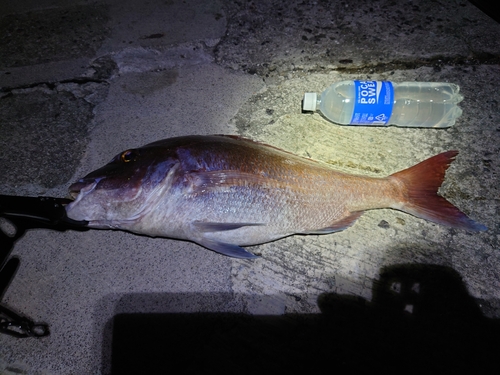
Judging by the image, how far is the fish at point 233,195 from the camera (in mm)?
1864

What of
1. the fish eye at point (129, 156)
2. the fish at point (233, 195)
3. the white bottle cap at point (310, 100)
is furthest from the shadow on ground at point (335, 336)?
the white bottle cap at point (310, 100)

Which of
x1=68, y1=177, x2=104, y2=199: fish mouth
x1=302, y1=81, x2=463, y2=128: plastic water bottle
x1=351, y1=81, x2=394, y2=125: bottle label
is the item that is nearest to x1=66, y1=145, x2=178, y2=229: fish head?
x1=68, y1=177, x2=104, y2=199: fish mouth

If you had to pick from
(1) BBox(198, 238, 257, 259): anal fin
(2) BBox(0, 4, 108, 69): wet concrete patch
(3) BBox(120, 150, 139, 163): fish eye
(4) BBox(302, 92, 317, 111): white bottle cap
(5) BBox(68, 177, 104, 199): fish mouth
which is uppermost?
(2) BBox(0, 4, 108, 69): wet concrete patch

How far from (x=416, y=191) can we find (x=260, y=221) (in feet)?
3.86

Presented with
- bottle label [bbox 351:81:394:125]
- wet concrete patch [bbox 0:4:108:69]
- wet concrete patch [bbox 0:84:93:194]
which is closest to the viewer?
bottle label [bbox 351:81:394:125]

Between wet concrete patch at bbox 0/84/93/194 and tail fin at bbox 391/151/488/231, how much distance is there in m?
2.84

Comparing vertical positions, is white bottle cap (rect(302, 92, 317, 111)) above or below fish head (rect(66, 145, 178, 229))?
above

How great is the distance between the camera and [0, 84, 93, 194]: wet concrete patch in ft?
8.43

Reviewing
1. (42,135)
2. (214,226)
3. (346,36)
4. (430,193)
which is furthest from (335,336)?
(42,135)

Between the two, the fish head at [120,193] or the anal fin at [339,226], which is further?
the anal fin at [339,226]

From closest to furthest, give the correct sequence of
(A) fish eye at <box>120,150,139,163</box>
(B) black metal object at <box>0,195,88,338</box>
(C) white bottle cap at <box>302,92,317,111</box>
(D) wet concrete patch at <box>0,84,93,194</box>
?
(B) black metal object at <box>0,195,88,338</box>
(A) fish eye at <box>120,150,139,163</box>
(C) white bottle cap at <box>302,92,317,111</box>
(D) wet concrete patch at <box>0,84,93,194</box>

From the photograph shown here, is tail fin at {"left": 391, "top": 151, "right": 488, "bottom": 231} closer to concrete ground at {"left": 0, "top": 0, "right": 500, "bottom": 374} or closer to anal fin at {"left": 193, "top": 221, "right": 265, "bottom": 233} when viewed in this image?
concrete ground at {"left": 0, "top": 0, "right": 500, "bottom": 374}

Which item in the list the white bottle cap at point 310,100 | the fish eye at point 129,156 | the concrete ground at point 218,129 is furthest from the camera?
the white bottle cap at point 310,100

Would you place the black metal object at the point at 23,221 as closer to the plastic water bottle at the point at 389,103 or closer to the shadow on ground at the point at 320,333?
the shadow on ground at the point at 320,333
